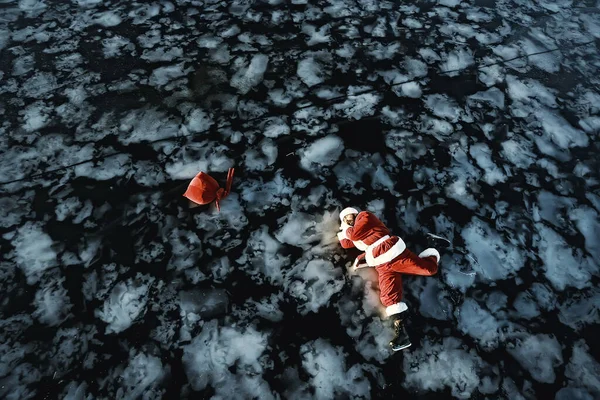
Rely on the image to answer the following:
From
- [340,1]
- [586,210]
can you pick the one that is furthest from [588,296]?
[340,1]

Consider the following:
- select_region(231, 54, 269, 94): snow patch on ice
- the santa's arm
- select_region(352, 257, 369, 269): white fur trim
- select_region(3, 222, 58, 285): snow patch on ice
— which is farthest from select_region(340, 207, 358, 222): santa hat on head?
select_region(3, 222, 58, 285): snow patch on ice

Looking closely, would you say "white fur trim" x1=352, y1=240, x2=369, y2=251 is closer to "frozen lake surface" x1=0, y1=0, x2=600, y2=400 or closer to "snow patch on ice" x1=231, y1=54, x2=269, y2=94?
"frozen lake surface" x1=0, y1=0, x2=600, y2=400

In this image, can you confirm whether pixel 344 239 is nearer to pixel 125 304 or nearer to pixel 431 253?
pixel 431 253

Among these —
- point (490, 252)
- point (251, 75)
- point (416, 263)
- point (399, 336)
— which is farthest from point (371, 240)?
point (251, 75)

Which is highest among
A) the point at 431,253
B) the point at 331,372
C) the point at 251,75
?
the point at 251,75

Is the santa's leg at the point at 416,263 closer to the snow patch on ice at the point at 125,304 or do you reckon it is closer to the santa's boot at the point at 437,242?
the santa's boot at the point at 437,242

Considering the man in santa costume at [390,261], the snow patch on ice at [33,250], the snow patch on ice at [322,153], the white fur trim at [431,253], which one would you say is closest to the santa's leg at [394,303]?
the man in santa costume at [390,261]

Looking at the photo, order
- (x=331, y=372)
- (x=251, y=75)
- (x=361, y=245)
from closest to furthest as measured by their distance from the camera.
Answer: (x=331, y=372) → (x=361, y=245) → (x=251, y=75)

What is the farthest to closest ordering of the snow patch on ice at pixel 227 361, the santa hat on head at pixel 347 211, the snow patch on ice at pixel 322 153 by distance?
the snow patch on ice at pixel 322 153 → the santa hat on head at pixel 347 211 → the snow patch on ice at pixel 227 361
